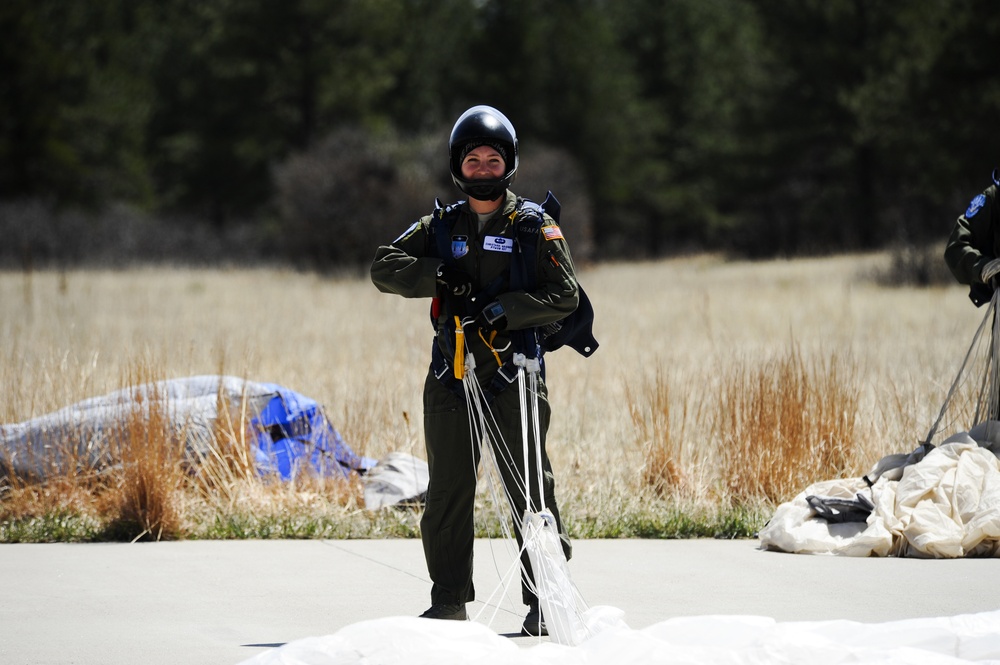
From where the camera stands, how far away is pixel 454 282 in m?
4.38

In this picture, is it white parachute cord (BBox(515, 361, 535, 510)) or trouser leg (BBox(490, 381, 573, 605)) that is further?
trouser leg (BBox(490, 381, 573, 605))

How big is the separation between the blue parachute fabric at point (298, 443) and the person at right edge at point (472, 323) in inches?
103

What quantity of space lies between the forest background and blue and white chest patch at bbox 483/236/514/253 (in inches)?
1018

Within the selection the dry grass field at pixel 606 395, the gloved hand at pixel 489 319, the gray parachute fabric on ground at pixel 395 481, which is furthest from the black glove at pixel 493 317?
the gray parachute fabric on ground at pixel 395 481

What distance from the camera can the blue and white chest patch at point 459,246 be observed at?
14.7 ft

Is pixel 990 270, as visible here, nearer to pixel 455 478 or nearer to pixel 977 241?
pixel 977 241

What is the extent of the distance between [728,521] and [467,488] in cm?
236

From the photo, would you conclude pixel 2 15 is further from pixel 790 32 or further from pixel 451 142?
pixel 451 142

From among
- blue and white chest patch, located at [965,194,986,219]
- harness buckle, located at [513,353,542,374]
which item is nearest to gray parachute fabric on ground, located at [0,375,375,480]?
harness buckle, located at [513,353,542,374]

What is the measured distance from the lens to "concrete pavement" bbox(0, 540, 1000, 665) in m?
4.40

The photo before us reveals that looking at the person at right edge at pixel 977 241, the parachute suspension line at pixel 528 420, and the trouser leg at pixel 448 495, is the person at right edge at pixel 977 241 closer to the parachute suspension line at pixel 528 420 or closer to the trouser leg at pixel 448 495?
the parachute suspension line at pixel 528 420

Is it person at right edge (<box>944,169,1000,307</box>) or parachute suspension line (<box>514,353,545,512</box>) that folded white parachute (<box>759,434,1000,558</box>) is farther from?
parachute suspension line (<box>514,353,545,512</box>)

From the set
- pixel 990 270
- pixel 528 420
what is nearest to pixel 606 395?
pixel 990 270

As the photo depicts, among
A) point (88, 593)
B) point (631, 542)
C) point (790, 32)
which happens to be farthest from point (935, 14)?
point (88, 593)
